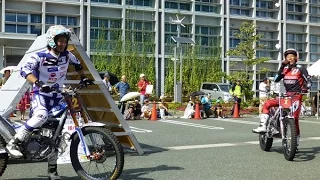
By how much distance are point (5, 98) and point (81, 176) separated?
2.38 meters

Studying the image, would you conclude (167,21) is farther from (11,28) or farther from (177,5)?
(11,28)

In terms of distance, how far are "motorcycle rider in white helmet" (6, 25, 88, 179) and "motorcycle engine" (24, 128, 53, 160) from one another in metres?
0.08

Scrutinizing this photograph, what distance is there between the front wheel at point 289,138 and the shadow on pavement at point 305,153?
228 mm

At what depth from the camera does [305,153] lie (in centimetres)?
874

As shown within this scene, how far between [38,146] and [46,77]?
0.88m

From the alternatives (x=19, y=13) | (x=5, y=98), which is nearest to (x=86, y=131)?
(x=5, y=98)

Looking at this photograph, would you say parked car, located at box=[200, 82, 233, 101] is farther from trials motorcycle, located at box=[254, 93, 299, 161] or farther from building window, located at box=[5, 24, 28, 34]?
trials motorcycle, located at box=[254, 93, 299, 161]

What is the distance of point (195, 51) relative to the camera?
4622 centimetres

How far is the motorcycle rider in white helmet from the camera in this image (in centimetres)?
556

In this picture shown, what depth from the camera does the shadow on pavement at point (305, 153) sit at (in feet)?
26.2

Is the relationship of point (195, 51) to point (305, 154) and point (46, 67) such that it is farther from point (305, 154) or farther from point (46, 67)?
point (46, 67)

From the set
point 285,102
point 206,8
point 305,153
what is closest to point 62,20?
point 206,8

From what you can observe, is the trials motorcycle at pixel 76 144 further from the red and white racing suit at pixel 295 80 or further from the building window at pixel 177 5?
the building window at pixel 177 5

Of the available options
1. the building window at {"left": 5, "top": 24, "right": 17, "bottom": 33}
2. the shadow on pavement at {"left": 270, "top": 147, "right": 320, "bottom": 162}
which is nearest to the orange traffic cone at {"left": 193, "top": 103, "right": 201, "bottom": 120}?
the shadow on pavement at {"left": 270, "top": 147, "right": 320, "bottom": 162}
